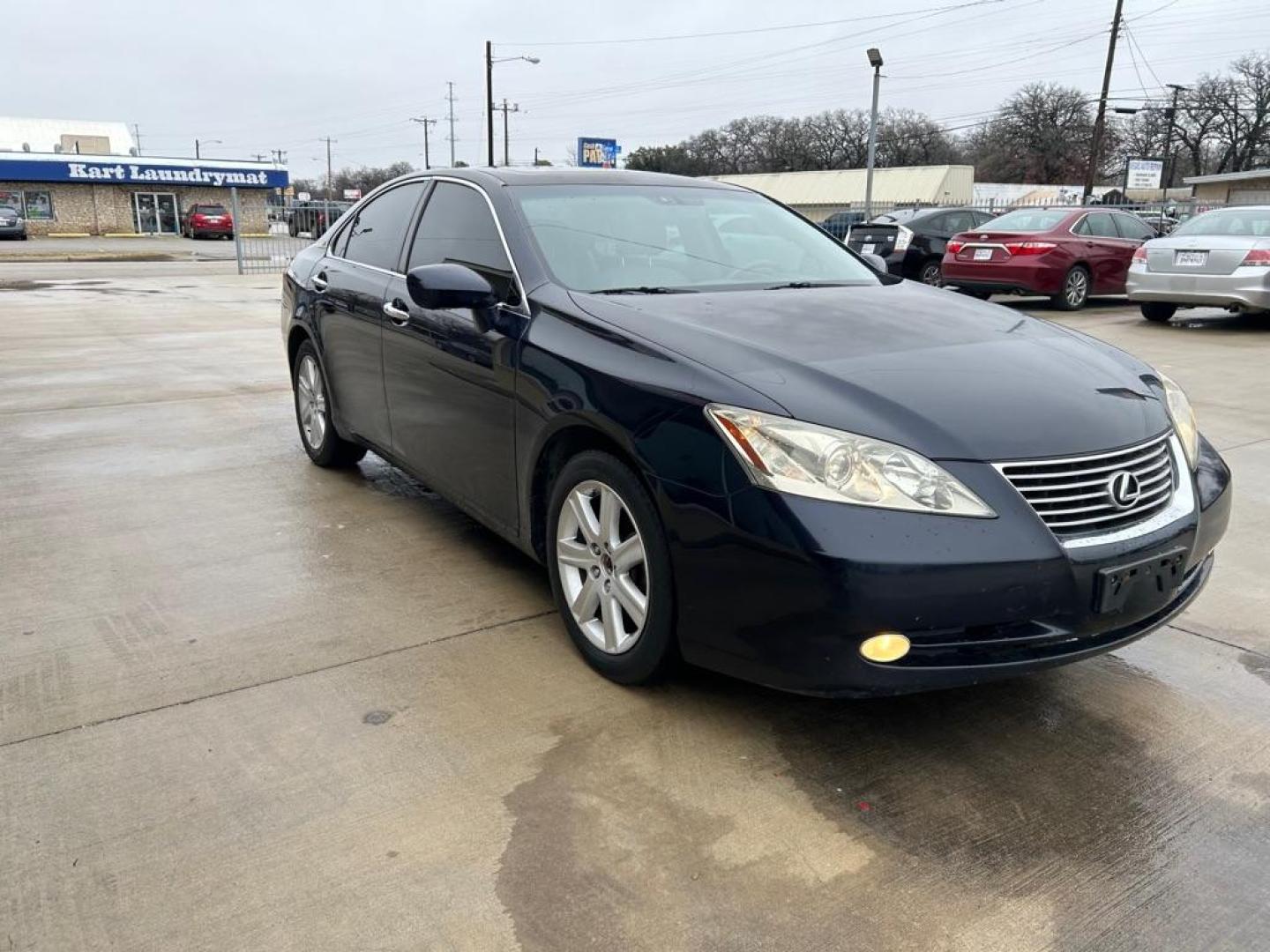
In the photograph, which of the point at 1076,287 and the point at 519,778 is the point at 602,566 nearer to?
the point at 519,778

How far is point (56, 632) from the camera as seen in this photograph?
3525mm

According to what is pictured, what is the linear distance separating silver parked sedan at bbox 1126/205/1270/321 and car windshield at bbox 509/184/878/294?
881cm

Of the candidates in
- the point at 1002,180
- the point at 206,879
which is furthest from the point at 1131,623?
the point at 1002,180

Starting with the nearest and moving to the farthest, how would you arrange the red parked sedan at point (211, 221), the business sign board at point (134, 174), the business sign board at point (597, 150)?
the red parked sedan at point (211, 221) → the business sign board at point (134, 174) → the business sign board at point (597, 150)

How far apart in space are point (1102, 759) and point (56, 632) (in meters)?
3.41

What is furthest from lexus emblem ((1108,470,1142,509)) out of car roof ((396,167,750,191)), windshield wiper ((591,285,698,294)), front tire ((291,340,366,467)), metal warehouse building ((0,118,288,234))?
metal warehouse building ((0,118,288,234))

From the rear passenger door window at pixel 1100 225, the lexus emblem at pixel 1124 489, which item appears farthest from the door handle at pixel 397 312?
the rear passenger door window at pixel 1100 225

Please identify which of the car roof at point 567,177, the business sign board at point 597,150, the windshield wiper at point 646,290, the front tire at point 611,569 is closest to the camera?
the front tire at point 611,569

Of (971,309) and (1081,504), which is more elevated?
(971,309)

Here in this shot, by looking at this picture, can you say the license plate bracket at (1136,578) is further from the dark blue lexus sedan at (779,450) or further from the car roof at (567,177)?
the car roof at (567,177)

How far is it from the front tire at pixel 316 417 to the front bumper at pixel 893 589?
326cm

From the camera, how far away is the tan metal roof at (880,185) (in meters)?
49.2

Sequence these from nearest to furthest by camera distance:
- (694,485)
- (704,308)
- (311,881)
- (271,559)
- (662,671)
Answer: (311,881) < (694,485) < (662,671) < (704,308) < (271,559)

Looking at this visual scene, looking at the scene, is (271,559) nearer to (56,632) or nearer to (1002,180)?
(56,632)
